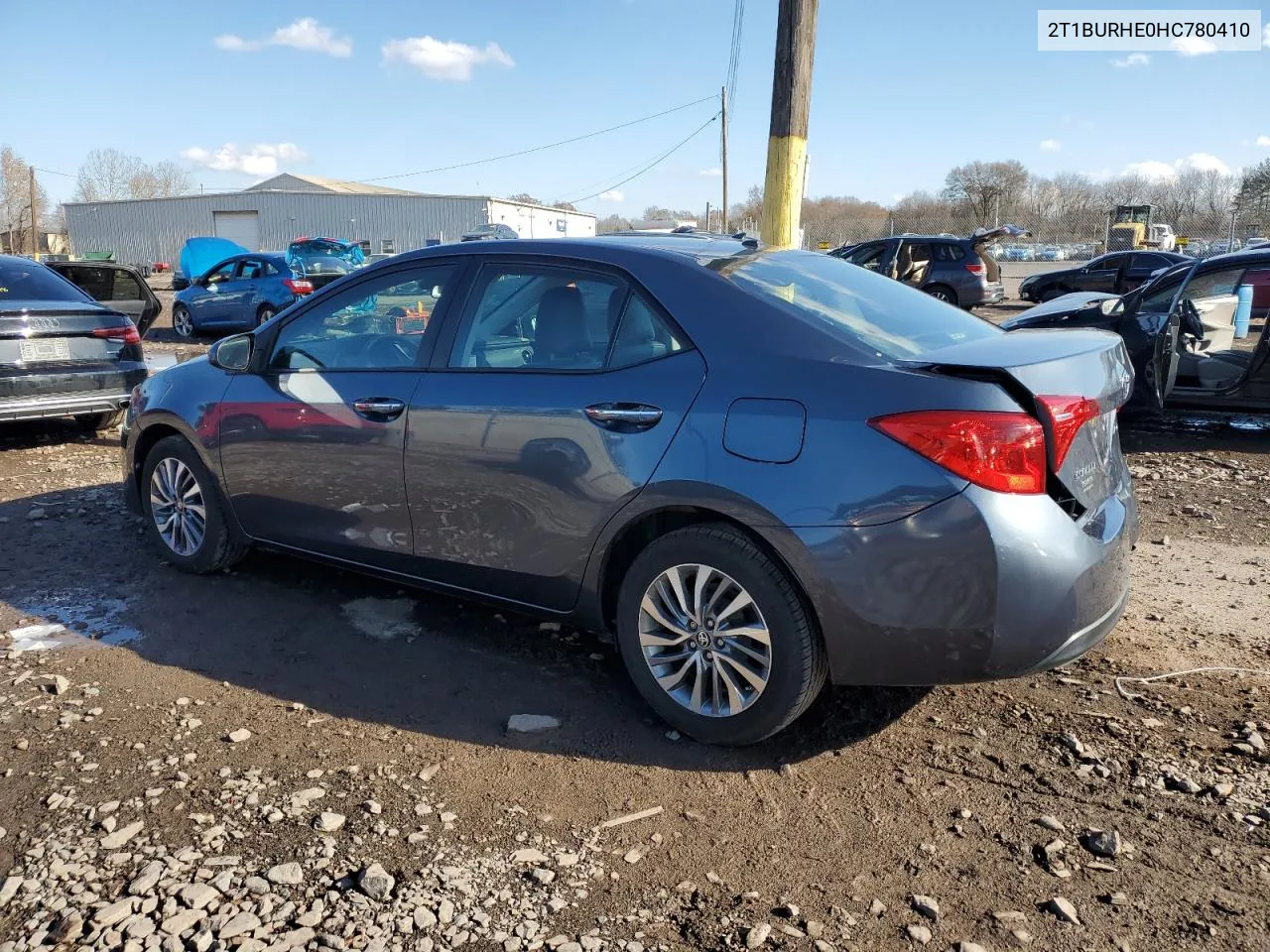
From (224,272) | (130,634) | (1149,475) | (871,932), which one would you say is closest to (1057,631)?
(871,932)

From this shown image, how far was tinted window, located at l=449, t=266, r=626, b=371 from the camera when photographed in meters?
3.57

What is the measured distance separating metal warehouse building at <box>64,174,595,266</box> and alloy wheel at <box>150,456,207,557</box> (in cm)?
4825

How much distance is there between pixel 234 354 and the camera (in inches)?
184

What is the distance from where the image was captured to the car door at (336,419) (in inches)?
159

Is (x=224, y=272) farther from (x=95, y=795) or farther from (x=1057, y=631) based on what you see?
(x=1057, y=631)

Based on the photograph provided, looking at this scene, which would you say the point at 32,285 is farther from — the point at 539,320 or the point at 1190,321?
the point at 1190,321

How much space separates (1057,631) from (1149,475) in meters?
4.61

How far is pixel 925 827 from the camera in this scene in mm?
2840

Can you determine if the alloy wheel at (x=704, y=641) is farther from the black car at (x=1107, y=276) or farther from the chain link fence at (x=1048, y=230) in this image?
the chain link fence at (x=1048, y=230)

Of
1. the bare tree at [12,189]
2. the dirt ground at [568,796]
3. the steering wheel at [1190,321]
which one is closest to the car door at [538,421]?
the dirt ground at [568,796]

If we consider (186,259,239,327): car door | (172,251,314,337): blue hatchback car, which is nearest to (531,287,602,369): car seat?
(172,251,314,337): blue hatchback car

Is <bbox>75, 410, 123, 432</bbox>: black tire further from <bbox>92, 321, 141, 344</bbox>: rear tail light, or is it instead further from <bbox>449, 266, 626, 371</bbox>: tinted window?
<bbox>449, 266, 626, 371</bbox>: tinted window

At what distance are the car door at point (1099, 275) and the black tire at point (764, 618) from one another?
20.7 metres

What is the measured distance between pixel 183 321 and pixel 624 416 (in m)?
18.0
